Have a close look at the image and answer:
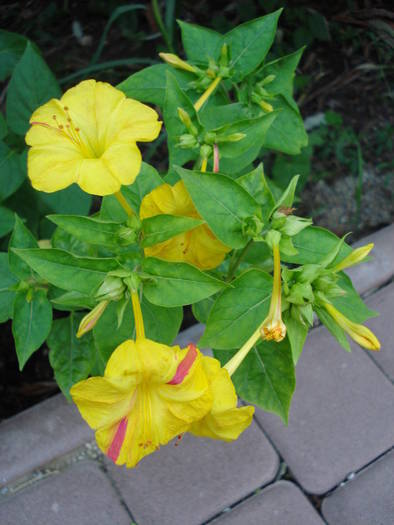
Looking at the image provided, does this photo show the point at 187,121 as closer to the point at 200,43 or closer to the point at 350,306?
the point at 200,43

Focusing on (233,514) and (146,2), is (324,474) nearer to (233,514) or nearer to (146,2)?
(233,514)

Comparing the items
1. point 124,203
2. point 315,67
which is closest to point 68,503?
point 124,203

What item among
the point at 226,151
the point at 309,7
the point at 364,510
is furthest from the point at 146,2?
the point at 364,510

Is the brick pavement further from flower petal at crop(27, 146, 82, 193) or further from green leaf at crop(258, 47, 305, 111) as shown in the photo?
flower petal at crop(27, 146, 82, 193)

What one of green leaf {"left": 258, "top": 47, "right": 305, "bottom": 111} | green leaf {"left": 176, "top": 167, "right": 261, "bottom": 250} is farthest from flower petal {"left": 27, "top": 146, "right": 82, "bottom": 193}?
green leaf {"left": 258, "top": 47, "right": 305, "bottom": 111}

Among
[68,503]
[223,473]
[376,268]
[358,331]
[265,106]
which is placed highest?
[265,106]

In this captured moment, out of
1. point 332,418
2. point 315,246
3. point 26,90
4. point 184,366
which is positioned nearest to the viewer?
point 184,366

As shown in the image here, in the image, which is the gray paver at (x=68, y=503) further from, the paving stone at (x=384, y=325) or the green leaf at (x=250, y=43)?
the green leaf at (x=250, y=43)
